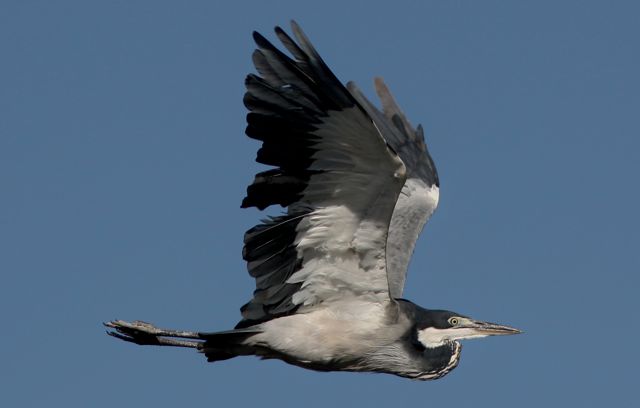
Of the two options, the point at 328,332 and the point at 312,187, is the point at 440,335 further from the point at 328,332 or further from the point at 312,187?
the point at 312,187

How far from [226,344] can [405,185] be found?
9.52 ft

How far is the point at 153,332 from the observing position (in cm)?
1035

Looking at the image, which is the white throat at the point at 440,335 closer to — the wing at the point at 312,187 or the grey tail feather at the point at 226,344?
the wing at the point at 312,187

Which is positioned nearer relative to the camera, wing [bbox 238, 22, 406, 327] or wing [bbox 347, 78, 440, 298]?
wing [bbox 238, 22, 406, 327]

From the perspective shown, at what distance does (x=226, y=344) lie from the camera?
9789 millimetres

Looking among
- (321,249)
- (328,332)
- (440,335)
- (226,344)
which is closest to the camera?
(321,249)

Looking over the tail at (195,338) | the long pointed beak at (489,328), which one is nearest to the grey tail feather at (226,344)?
the tail at (195,338)

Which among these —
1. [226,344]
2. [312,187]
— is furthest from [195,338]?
[312,187]

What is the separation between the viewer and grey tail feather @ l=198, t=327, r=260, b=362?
9.63 metres

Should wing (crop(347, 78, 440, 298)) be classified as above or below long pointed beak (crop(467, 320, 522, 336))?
above

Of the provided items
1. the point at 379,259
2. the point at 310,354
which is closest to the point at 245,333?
the point at 310,354

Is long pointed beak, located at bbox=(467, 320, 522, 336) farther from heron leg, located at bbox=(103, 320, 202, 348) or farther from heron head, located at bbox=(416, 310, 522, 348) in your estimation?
heron leg, located at bbox=(103, 320, 202, 348)

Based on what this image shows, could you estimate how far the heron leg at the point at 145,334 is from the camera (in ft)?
33.9

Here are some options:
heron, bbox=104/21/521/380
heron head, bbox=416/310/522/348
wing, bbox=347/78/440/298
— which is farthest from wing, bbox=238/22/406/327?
wing, bbox=347/78/440/298
